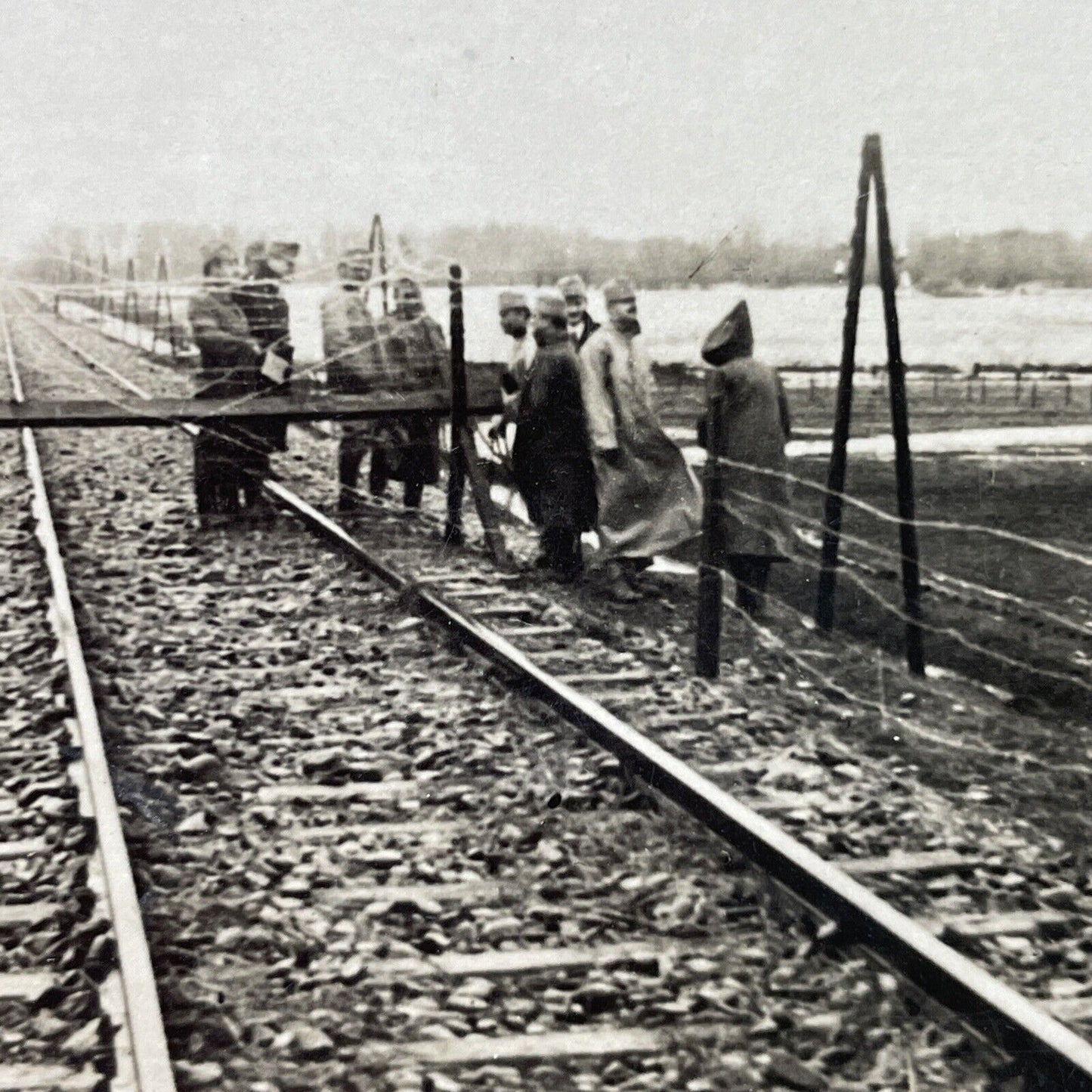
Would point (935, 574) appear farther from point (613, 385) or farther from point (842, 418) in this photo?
point (613, 385)

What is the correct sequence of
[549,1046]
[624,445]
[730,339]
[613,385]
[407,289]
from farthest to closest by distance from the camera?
[407,289] → [624,445] → [613,385] → [730,339] → [549,1046]

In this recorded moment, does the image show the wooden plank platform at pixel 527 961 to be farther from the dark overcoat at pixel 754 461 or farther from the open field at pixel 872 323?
the dark overcoat at pixel 754 461

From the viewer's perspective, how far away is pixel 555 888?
4.66 metres

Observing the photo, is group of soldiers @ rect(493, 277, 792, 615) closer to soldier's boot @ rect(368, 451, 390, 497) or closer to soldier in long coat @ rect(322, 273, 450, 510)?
soldier in long coat @ rect(322, 273, 450, 510)

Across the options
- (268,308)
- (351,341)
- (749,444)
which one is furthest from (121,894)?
(351,341)

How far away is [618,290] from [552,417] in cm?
134

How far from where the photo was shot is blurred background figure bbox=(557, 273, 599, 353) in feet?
30.6

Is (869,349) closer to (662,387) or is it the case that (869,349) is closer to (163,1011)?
(662,387)

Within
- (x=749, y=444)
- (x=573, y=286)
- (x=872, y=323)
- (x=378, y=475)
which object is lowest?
(x=378, y=475)

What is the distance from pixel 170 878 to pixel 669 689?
276 centimetres

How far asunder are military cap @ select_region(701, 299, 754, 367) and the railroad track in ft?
5.46

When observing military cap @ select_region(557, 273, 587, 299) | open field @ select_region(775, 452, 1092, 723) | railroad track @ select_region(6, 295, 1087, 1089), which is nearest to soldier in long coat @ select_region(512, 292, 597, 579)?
military cap @ select_region(557, 273, 587, 299)

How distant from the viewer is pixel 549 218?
27.3 feet

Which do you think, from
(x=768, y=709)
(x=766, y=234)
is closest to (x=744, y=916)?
(x=768, y=709)
